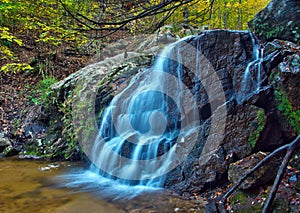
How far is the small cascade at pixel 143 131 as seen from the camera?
5.02 meters

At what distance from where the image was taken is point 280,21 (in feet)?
17.1

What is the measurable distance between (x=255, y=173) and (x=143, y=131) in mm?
2813

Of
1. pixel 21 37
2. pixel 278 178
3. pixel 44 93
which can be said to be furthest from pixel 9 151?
pixel 278 178

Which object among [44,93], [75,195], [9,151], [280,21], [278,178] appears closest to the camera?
[278,178]

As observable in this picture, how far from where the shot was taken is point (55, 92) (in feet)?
27.8

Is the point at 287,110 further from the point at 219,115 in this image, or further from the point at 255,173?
the point at 255,173

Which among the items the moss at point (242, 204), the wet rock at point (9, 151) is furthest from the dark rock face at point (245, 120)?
the wet rock at point (9, 151)

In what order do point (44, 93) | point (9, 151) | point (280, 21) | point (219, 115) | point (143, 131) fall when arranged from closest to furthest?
point (219, 115) < point (280, 21) < point (143, 131) < point (9, 151) < point (44, 93)

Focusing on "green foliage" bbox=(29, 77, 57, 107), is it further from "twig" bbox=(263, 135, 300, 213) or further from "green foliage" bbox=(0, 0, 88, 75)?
"twig" bbox=(263, 135, 300, 213)

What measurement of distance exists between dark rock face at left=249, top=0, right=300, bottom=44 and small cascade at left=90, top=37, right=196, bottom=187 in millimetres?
1818

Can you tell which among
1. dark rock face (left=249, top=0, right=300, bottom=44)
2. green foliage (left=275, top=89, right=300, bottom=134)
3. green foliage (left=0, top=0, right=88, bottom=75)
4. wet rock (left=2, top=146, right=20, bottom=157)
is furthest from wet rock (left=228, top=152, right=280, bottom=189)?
green foliage (left=0, top=0, right=88, bottom=75)

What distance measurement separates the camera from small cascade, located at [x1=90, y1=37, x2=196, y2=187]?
5.02 metres

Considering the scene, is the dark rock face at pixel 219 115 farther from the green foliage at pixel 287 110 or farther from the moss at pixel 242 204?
the moss at pixel 242 204

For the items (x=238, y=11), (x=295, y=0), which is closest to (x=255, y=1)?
(x=238, y=11)
